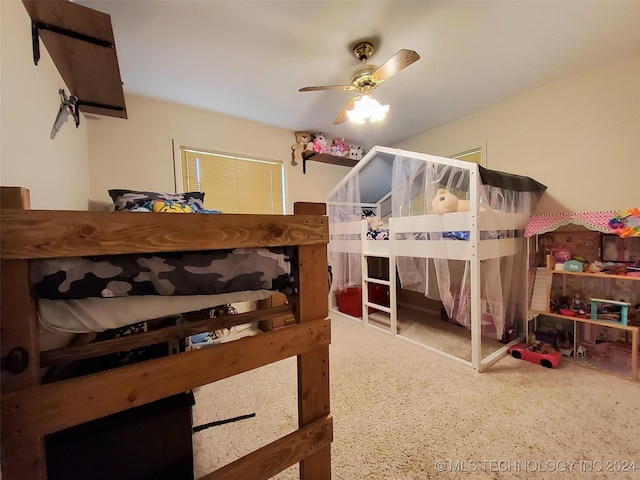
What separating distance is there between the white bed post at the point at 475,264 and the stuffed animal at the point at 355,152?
191cm

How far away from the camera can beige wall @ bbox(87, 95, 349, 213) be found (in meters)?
2.25

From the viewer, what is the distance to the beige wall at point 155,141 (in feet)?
7.39

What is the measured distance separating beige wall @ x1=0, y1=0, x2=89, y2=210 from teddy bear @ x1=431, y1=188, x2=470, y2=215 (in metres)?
2.41

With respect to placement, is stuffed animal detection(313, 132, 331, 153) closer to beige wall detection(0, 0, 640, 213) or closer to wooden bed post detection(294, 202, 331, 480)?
beige wall detection(0, 0, 640, 213)

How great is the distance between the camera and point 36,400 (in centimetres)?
56

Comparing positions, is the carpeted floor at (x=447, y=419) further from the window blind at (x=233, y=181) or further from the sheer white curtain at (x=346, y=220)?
the window blind at (x=233, y=181)

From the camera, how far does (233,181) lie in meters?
2.92

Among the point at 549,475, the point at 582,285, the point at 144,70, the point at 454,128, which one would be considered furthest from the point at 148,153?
the point at 582,285

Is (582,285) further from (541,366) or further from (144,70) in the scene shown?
(144,70)

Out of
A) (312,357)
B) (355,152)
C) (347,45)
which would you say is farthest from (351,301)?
(347,45)

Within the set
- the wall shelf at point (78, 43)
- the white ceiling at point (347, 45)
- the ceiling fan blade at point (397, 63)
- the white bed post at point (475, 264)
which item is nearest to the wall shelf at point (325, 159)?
the white ceiling at point (347, 45)

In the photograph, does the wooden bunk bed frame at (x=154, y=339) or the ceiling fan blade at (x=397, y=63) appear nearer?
the wooden bunk bed frame at (x=154, y=339)

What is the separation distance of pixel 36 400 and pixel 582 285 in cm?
332

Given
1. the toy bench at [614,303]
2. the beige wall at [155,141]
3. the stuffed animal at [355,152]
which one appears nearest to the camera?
the toy bench at [614,303]
